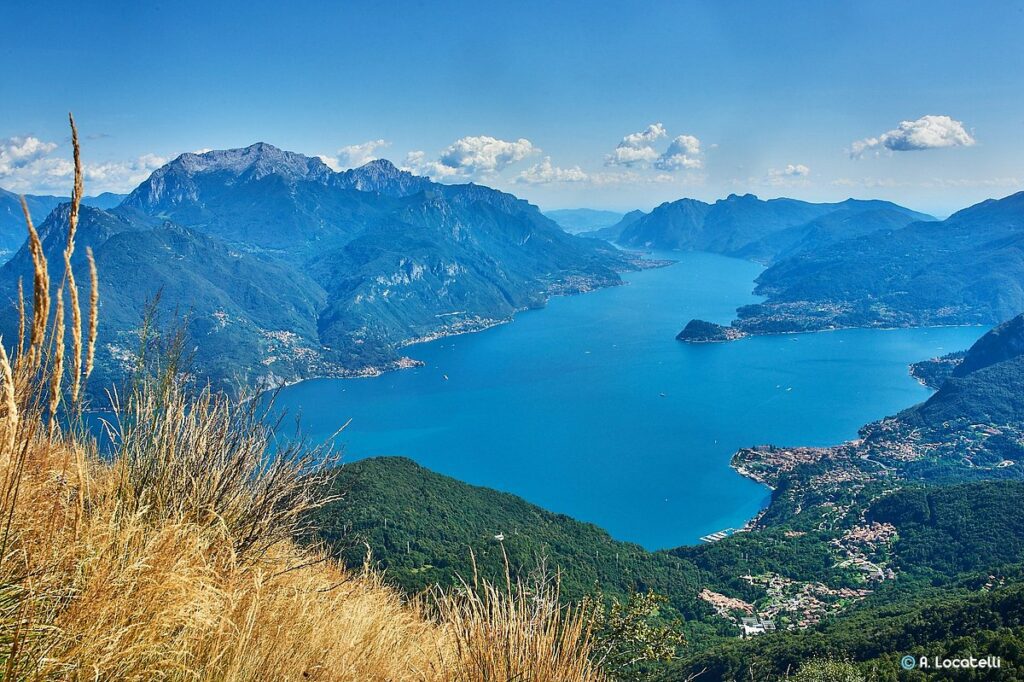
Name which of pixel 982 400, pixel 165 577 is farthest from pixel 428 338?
pixel 165 577

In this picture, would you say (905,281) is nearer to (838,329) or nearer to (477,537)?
(838,329)

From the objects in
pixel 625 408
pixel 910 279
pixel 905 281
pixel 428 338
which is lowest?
pixel 625 408

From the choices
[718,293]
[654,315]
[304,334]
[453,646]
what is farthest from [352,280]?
[453,646]

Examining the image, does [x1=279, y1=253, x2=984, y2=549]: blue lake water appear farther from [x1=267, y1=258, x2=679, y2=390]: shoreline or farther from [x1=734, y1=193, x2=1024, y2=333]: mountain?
[x1=734, y1=193, x2=1024, y2=333]: mountain

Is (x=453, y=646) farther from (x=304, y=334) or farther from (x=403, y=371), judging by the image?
(x=304, y=334)

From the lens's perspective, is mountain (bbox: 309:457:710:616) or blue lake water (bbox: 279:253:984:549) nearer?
Answer: mountain (bbox: 309:457:710:616)

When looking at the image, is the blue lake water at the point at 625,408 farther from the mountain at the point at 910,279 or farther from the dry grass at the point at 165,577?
the dry grass at the point at 165,577

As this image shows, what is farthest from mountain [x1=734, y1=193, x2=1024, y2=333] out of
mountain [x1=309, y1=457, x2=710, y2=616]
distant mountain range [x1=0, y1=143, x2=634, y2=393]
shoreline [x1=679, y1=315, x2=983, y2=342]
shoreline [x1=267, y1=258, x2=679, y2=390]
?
mountain [x1=309, y1=457, x2=710, y2=616]
